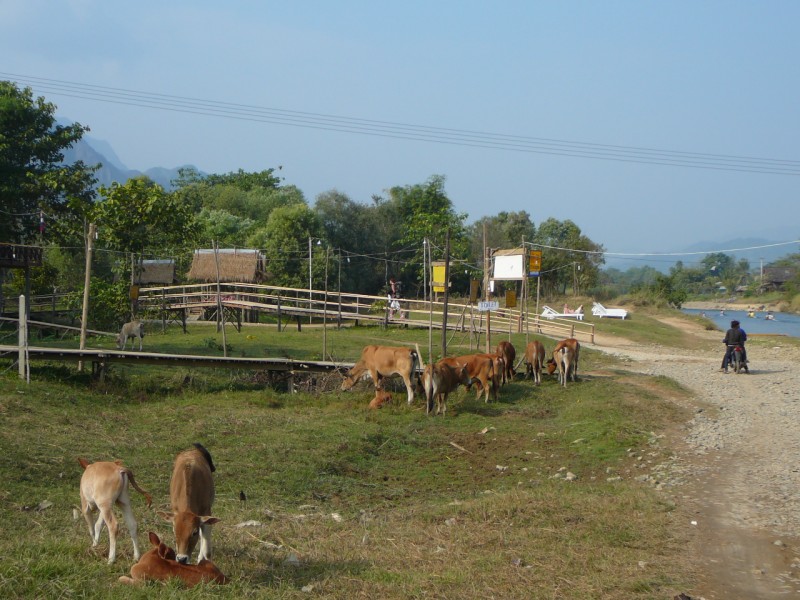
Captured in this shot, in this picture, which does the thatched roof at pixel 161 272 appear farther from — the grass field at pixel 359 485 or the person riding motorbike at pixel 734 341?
the person riding motorbike at pixel 734 341

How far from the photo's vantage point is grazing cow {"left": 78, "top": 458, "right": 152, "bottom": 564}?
753cm

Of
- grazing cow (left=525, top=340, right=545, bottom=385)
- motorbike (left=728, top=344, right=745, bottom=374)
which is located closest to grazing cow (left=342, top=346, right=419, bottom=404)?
grazing cow (left=525, top=340, right=545, bottom=385)

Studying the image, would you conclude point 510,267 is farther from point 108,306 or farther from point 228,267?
point 228,267

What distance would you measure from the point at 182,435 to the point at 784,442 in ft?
35.7

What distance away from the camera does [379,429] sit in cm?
1631

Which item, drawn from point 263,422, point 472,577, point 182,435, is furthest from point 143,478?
point 472,577

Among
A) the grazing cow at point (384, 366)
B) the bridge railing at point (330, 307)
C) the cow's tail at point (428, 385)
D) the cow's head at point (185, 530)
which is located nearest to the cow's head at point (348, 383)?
the grazing cow at point (384, 366)

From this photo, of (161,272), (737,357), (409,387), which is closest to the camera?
(409,387)

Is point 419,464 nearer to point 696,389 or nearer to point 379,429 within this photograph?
point 379,429

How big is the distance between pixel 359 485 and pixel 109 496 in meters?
5.53

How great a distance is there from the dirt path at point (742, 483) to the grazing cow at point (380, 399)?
22.1ft

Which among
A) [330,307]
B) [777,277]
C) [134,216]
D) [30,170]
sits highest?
[30,170]

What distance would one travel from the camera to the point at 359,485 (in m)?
12.7

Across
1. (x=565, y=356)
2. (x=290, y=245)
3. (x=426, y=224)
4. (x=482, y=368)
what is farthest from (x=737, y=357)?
(x=426, y=224)
